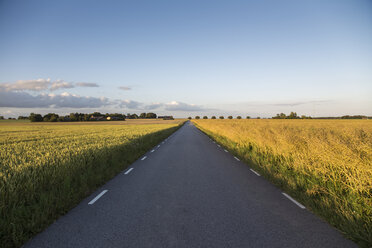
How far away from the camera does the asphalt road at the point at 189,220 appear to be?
10.4ft

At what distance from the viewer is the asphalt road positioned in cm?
318

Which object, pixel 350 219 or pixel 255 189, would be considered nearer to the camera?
pixel 350 219

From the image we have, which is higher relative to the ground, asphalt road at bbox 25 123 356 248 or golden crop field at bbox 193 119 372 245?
golden crop field at bbox 193 119 372 245

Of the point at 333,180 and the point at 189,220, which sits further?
the point at 333,180

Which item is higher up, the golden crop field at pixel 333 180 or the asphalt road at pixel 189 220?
the golden crop field at pixel 333 180

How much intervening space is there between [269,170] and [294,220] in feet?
12.0

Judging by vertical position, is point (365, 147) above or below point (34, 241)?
above

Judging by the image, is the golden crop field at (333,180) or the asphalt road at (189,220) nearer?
the asphalt road at (189,220)

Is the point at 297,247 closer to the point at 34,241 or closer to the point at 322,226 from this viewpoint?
the point at 322,226

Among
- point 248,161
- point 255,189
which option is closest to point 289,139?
point 248,161

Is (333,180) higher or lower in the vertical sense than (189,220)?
higher

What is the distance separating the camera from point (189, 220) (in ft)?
12.6

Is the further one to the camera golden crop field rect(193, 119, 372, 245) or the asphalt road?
golden crop field rect(193, 119, 372, 245)

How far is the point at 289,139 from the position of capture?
9664mm
